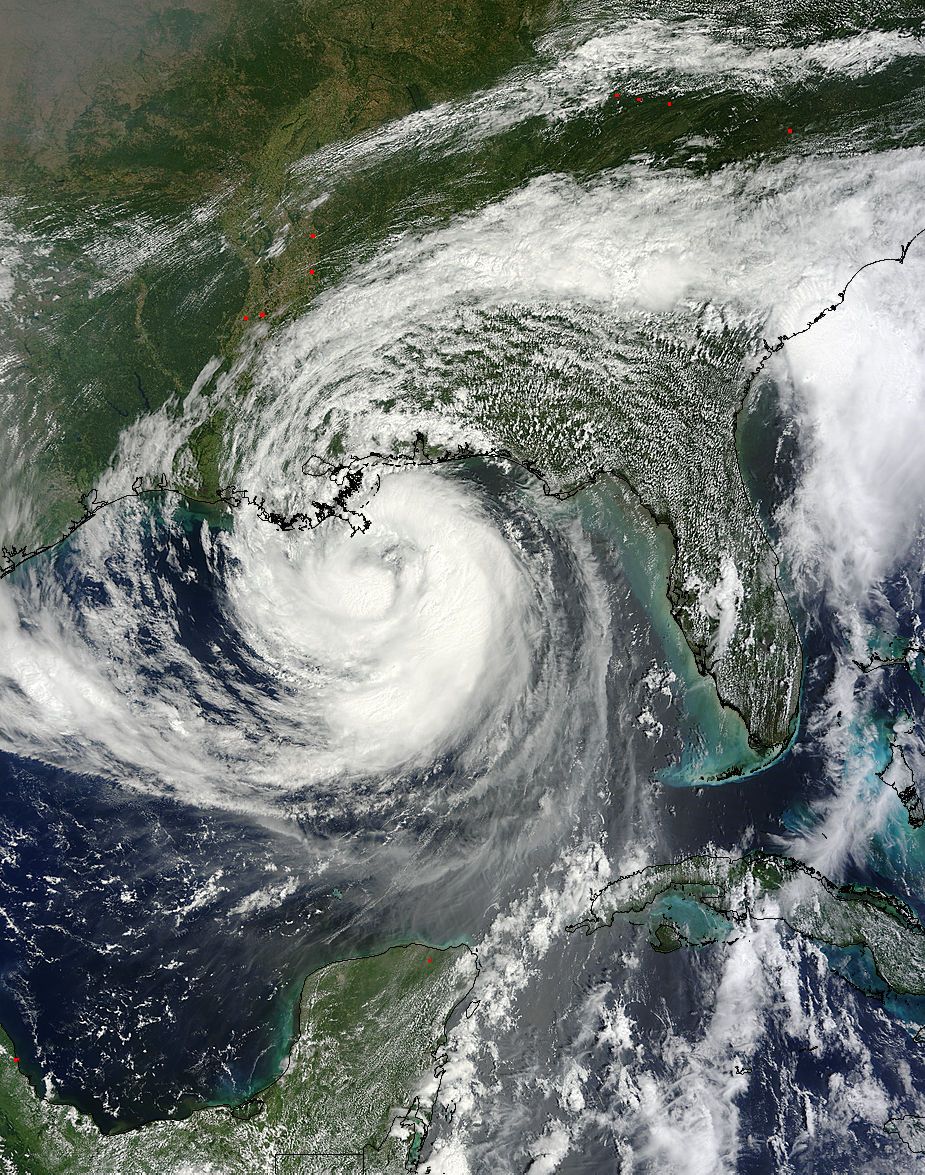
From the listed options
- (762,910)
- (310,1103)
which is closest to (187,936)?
(310,1103)

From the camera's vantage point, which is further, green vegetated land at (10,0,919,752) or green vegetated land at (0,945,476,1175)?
green vegetated land at (10,0,919,752)

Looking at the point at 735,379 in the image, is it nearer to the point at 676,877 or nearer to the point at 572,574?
the point at 572,574

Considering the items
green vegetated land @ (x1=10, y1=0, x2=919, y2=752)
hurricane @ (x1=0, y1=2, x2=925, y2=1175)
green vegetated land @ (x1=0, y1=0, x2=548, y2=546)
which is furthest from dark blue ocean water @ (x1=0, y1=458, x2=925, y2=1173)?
green vegetated land @ (x1=0, y1=0, x2=548, y2=546)

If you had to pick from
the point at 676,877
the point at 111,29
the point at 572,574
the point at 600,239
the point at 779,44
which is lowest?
the point at 676,877

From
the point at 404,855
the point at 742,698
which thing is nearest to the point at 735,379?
the point at 742,698

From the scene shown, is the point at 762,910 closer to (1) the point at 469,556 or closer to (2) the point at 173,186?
(1) the point at 469,556

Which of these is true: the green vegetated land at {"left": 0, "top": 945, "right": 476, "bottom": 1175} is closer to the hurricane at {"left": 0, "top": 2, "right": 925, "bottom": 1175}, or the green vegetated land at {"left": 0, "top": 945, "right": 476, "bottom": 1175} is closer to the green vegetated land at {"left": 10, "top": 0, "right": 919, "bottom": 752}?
the hurricane at {"left": 0, "top": 2, "right": 925, "bottom": 1175}
